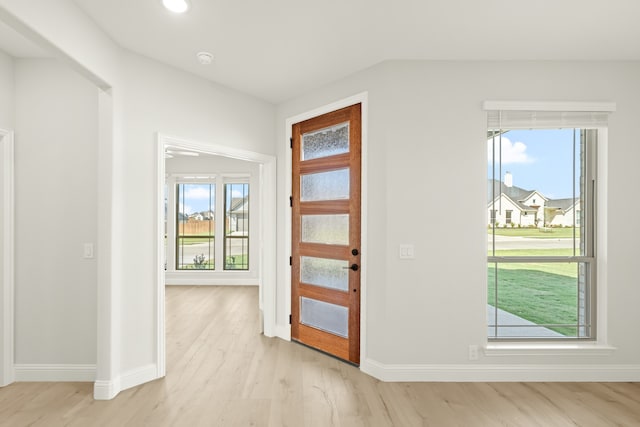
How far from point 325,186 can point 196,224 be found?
169 inches

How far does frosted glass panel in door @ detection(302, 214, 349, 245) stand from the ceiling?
1.40 meters

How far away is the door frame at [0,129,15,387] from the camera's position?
2525 millimetres

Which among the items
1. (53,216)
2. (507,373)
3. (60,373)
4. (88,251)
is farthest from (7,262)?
(507,373)

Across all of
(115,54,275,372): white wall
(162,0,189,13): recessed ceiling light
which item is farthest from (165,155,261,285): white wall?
(162,0,189,13): recessed ceiling light

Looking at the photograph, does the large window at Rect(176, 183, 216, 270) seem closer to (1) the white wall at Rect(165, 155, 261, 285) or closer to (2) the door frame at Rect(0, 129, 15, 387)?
(1) the white wall at Rect(165, 155, 261, 285)

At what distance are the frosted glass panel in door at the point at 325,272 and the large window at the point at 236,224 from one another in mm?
3409

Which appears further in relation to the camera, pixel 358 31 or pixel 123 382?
pixel 123 382

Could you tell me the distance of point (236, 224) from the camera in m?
6.59

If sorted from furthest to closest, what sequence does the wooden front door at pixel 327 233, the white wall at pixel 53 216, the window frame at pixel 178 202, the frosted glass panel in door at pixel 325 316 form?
the window frame at pixel 178 202 → the frosted glass panel in door at pixel 325 316 → the wooden front door at pixel 327 233 → the white wall at pixel 53 216

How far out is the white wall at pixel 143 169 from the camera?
2502mm

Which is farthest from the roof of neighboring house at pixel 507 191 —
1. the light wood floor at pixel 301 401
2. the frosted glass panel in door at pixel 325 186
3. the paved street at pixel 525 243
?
the light wood floor at pixel 301 401

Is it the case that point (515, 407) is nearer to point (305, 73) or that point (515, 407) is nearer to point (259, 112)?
point (305, 73)

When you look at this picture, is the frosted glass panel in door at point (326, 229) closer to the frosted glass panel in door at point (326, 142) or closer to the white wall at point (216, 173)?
the frosted glass panel in door at point (326, 142)

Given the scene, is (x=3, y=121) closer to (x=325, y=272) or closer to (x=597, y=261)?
(x=325, y=272)
